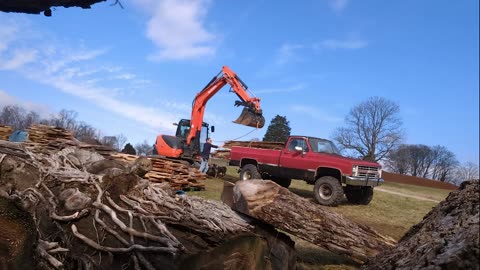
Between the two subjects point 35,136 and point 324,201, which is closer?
point 324,201

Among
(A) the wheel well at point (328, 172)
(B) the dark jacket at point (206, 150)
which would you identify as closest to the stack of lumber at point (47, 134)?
(B) the dark jacket at point (206, 150)

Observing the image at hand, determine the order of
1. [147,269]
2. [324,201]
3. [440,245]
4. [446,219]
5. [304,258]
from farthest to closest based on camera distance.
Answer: [324,201] < [304,258] < [147,269] < [446,219] < [440,245]

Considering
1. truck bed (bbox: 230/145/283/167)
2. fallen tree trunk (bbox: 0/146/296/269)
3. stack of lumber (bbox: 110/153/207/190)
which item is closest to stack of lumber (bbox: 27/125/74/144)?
stack of lumber (bbox: 110/153/207/190)

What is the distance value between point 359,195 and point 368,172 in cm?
112

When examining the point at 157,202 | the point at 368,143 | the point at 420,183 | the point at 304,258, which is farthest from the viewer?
the point at 368,143

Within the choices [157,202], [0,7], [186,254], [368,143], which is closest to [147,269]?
[186,254]

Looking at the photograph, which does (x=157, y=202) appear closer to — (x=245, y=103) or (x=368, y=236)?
(x=368, y=236)

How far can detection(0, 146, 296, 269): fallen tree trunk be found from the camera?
2890mm

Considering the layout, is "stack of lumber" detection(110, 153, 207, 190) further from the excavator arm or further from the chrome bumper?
the chrome bumper

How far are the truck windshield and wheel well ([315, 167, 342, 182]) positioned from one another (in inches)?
33.1

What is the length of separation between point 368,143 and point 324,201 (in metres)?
41.1

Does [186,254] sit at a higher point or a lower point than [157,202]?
lower

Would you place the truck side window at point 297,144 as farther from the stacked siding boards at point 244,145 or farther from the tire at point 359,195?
the tire at point 359,195

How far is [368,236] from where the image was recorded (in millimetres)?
4547
